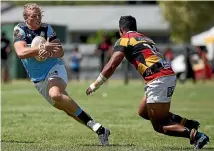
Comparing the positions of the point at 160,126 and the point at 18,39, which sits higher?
the point at 18,39

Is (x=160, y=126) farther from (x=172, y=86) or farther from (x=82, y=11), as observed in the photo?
(x=82, y=11)

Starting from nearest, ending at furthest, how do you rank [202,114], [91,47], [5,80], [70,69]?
[202,114] < [5,80] < [70,69] < [91,47]

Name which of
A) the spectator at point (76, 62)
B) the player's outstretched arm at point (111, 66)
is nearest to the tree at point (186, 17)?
the spectator at point (76, 62)

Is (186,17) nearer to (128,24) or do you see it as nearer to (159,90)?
(128,24)

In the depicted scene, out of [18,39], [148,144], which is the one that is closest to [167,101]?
[148,144]

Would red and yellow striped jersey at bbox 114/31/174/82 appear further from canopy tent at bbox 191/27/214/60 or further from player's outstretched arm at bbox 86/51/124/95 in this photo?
canopy tent at bbox 191/27/214/60

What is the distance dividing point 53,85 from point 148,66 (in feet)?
4.98

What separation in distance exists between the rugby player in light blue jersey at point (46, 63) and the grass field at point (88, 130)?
0.45 metres

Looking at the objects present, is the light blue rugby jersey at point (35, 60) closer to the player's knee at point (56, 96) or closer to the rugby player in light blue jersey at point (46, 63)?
the rugby player in light blue jersey at point (46, 63)

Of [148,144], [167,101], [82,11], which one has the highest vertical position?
[167,101]

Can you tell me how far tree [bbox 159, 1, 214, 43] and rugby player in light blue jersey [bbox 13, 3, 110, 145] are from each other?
4791cm

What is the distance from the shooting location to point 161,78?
33.4ft

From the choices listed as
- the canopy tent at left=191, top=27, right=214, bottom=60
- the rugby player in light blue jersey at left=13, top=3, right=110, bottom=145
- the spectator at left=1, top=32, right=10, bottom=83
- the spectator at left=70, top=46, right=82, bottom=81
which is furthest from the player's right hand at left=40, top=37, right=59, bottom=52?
the canopy tent at left=191, top=27, right=214, bottom=60

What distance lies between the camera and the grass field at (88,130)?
10805 mm
